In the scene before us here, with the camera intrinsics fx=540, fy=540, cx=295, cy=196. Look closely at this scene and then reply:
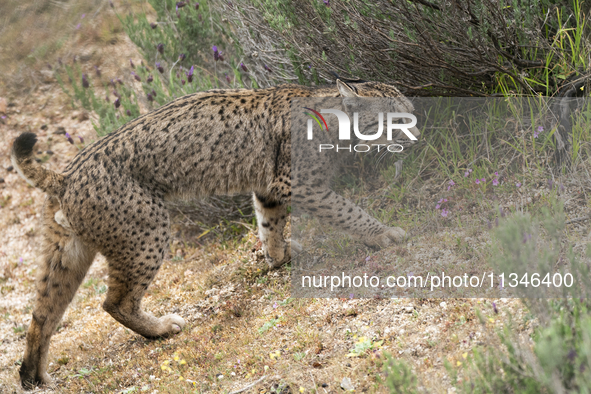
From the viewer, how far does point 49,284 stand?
14.5 ft

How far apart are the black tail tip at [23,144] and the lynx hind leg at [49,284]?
438 mm

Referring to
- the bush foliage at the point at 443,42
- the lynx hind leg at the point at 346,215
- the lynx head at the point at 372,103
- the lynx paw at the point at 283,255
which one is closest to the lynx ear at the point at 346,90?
the lynx head at the point at 372,103

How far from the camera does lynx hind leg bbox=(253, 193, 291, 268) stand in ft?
16.0

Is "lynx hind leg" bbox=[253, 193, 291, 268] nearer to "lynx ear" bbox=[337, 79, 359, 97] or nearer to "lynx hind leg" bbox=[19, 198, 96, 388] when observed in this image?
"lynx ear" bbox=[337, 79, 359, 97]

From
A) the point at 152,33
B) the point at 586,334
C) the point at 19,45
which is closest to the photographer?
the point at 586,334

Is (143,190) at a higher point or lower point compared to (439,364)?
higher

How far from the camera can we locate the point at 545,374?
6.75 feet

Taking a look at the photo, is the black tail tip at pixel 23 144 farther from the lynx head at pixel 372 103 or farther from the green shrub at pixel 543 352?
the green shrub at pixel 543 352

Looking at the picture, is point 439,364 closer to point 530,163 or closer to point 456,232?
point 456,232

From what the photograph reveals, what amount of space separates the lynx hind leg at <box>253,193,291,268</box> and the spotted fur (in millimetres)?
14

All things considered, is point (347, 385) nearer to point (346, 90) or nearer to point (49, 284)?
point (346, 90)

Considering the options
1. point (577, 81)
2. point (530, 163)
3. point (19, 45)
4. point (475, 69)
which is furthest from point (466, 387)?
point (19, 45)

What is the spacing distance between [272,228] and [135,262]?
1256 millimetres

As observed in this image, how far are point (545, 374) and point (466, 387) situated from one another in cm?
37
